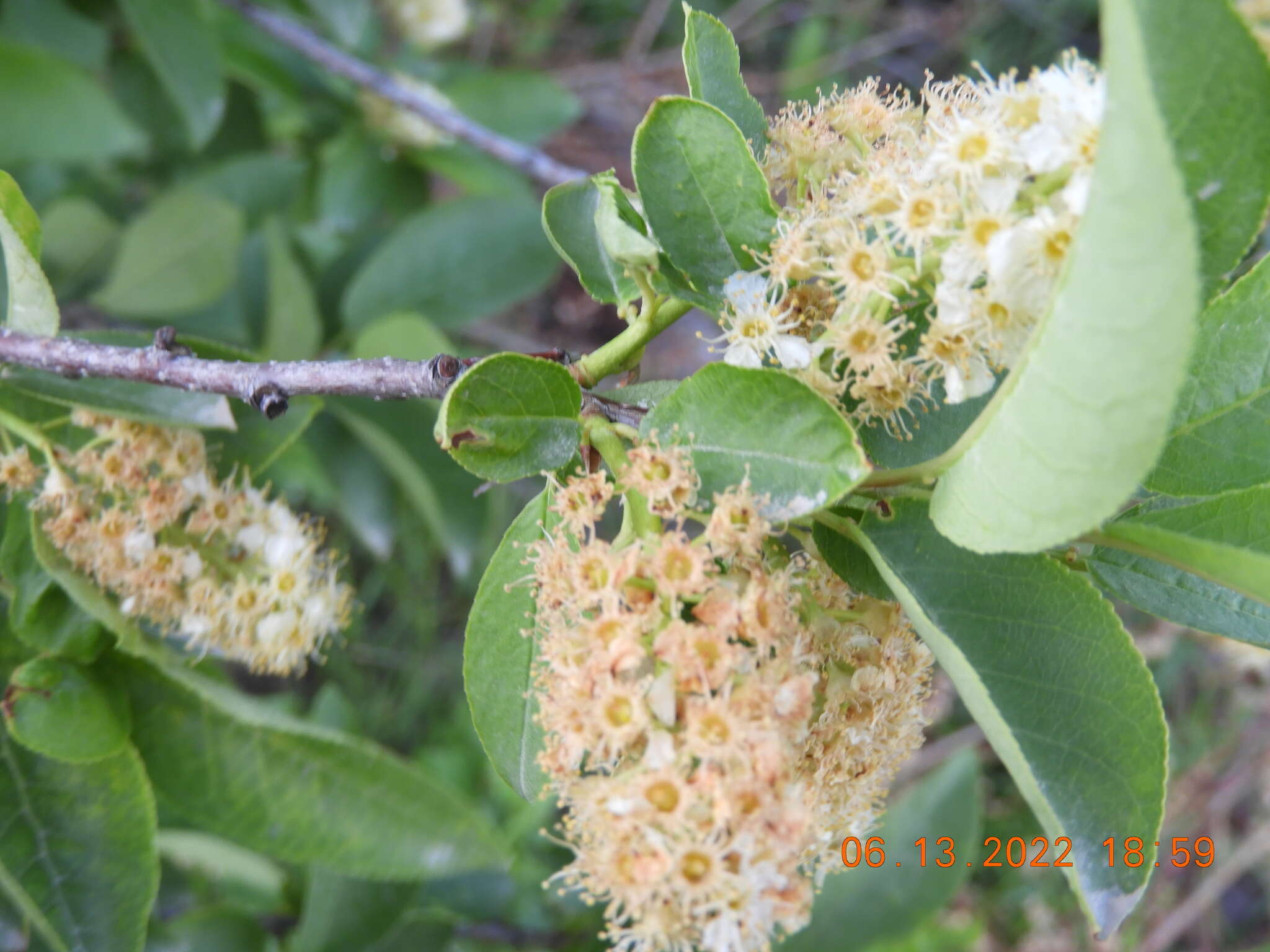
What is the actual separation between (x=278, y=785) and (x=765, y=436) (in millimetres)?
1079

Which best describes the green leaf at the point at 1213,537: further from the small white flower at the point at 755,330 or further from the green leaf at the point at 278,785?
the green leaf at the point at 278,785

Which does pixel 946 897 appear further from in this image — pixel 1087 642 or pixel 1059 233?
pixel 1059 233

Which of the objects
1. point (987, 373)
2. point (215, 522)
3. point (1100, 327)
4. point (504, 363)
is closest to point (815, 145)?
point (987, 373)

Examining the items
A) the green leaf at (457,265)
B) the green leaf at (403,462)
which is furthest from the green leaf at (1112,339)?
the green leaf at (457,265)

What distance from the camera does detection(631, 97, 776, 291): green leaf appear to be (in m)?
1.01

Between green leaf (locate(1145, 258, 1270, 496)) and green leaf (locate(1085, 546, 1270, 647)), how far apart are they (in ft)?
0.29

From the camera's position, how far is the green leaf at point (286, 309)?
2197mm

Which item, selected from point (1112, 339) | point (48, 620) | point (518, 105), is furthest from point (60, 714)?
point (518, 105)

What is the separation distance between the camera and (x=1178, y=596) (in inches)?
41.1

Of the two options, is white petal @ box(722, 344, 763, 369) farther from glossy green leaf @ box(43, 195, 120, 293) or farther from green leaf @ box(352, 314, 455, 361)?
glossy green leaf @ box(43, 195, 120, 293)

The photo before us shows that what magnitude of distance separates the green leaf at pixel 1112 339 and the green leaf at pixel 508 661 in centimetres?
52

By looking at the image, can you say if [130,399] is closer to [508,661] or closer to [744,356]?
[508,661]

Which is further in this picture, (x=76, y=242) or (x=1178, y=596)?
(x=76, y=242)
